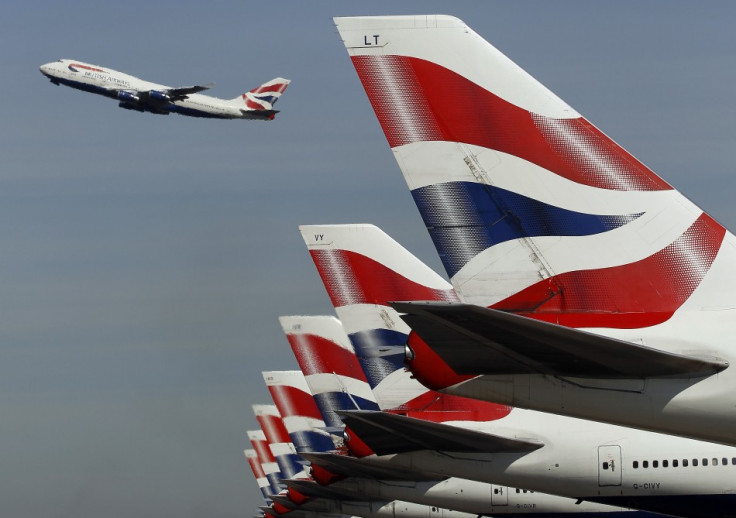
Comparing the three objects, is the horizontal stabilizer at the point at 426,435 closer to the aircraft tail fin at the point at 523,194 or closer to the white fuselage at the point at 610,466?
the white fuselage at the point at 610,466

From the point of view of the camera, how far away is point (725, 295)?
40.2 feet

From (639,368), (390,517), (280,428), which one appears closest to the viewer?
(639,368)

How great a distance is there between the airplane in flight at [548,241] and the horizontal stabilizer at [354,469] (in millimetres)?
13463

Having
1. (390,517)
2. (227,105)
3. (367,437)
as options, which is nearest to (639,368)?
(367,437)

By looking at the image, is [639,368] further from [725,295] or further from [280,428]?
[280,428]

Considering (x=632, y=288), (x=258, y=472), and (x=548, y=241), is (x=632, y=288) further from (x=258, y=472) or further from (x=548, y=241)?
(x=258, y=472)

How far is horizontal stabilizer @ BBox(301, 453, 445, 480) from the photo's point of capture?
2669 cm

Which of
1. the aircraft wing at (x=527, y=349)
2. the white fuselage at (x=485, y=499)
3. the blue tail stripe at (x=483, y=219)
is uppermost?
the blue tail stripe at (x=483, y=219)

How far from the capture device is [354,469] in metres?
27.8

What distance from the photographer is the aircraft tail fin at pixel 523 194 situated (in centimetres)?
1246

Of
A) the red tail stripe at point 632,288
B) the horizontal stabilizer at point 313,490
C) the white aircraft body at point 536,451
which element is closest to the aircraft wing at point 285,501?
the horizontal stabilizer at point 313,490

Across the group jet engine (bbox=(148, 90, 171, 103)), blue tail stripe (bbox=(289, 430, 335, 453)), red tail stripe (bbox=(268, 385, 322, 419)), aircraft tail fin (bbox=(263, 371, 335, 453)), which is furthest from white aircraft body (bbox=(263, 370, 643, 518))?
jet engine (bbox=(148, 90, 171, 103))

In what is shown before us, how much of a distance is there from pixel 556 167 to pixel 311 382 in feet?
74.6

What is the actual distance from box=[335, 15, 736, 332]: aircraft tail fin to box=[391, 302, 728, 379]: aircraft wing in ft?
3.59
